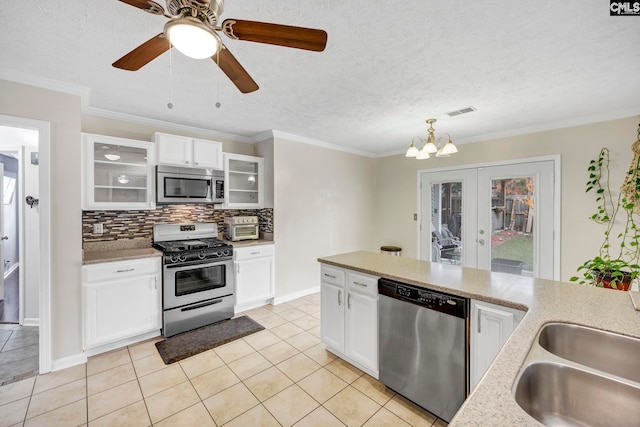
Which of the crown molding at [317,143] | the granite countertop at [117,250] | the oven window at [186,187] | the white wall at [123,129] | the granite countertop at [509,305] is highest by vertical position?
the crown molding at [317,143]

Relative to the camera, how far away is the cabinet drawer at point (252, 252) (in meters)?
3.55

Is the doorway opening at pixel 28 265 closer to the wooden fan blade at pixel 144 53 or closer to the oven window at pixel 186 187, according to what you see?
the oven window at pixel 186 187

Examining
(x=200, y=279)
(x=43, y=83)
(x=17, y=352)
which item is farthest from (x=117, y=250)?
(x=43, y=83)

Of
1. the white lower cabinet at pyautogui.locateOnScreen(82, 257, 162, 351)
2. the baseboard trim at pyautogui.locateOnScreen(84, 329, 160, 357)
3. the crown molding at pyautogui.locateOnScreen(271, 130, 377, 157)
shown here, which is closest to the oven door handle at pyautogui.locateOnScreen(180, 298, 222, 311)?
the white lower cabinet at pyautogui.locateOnScreen(82, 257, 162, 351)

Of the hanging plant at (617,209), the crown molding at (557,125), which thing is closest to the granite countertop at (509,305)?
the hanging plant at (617,209)

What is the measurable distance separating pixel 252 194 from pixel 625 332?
3793 millimetres

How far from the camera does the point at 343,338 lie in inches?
95.3

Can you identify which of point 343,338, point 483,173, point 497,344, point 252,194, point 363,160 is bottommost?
point 343,338

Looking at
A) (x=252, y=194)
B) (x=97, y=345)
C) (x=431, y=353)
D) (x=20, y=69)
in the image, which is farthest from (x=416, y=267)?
(x=20, y=69)

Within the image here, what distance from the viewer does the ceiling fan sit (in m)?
1.05

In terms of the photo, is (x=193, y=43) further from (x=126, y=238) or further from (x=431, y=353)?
(x=126, y=238)

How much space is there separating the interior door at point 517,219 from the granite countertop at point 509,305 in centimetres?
225

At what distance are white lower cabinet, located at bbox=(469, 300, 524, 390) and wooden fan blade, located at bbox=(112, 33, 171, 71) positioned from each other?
7.04ft

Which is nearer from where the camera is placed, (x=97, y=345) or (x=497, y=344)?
(x=497, y=344)
